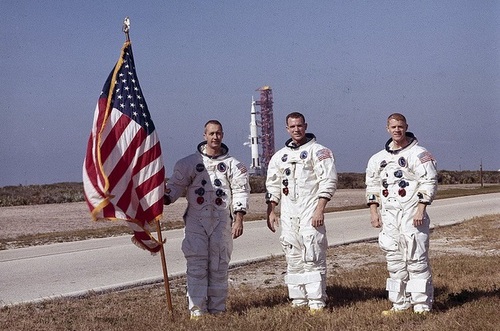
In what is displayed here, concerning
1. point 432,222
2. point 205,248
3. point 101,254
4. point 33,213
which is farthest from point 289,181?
point 33,213

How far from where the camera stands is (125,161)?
7.61 metres

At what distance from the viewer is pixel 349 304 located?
8.23m

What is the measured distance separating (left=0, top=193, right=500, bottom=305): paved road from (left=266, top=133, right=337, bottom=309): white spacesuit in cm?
345

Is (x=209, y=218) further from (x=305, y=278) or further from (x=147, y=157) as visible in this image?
(x=305, y=278)

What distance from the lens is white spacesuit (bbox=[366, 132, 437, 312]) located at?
7352 millimetres

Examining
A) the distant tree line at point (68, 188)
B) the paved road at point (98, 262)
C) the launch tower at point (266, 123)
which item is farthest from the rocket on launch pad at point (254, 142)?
the paved road at point (98, 262)

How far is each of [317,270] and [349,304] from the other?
2.81 feet

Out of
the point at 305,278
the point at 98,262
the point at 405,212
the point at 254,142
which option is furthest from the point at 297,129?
the point at 254,142

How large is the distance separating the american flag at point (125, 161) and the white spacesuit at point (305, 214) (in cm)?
141

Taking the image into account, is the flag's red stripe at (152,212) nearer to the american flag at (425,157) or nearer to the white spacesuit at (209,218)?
the white spacesuit at (209,218)

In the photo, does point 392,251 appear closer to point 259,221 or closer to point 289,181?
point 289,181

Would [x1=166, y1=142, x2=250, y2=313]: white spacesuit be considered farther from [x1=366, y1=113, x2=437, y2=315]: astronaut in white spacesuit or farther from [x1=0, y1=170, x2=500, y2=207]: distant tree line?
[x1=0, y1=170, x2=500, y2=207]: distant tree line

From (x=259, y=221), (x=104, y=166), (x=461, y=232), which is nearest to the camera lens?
(x=104, y=166)

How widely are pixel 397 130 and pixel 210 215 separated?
2225 mm
